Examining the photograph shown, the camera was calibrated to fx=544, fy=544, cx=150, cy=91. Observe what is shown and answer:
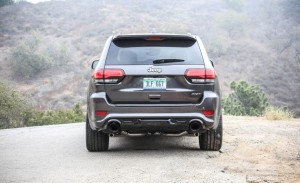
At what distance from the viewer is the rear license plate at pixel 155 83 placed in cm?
751

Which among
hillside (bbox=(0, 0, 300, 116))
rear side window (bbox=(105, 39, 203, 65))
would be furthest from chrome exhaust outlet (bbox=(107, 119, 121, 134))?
hillside (bbox=(0, 0, 300, 116))

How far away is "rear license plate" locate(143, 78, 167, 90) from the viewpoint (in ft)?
24.6

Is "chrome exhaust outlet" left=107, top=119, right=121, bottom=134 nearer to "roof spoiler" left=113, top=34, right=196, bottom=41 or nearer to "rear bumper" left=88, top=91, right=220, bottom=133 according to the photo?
"rear bumper" left=88, top=91, right=220, bottom=133

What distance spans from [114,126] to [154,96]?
70 cm

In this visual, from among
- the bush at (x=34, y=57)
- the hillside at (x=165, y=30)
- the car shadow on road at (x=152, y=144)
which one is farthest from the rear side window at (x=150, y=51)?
the bush at (x=34, y=57)

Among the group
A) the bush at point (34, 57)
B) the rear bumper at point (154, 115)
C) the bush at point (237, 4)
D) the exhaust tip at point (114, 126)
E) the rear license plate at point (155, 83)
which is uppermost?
the rear license plate at point (155, 83)

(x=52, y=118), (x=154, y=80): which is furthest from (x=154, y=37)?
(x=52, y=118)

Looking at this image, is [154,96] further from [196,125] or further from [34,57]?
[34,57]

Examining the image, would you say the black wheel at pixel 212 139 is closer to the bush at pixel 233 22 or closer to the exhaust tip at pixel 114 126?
the exhaust tip at pixel 114 126

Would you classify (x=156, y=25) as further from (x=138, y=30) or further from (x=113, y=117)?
(x=113, y=117)

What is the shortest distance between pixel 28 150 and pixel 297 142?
15.5 feet

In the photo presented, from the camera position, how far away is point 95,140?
823 cm

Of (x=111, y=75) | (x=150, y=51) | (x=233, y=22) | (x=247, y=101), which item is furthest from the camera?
(x=233, y=22)

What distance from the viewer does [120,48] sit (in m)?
7.90
